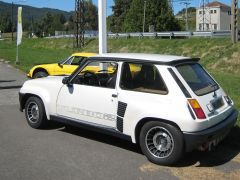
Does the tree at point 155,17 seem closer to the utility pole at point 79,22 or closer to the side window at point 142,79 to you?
the utility pole at point 79,22

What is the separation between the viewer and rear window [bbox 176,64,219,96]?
6273 millimetres

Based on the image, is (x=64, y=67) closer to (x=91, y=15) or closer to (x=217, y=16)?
(x=217, y=16)

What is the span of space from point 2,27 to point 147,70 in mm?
127221

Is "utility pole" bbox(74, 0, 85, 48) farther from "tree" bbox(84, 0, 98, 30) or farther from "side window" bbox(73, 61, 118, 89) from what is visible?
"tree" bbox(84, 0, 98, 30)

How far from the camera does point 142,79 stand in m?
6.43

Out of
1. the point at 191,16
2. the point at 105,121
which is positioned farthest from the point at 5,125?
the point at 191,16

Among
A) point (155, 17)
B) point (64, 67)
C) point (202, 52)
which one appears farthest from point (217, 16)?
point (64, 67)

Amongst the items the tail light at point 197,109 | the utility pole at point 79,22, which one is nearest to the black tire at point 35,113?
the tail light at point 197,109

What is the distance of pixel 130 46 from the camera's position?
3688 cm

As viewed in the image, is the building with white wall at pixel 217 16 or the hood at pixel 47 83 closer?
the hood at pixel 47 83

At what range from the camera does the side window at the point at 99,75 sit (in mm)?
6781

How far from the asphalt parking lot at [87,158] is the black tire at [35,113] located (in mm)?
134

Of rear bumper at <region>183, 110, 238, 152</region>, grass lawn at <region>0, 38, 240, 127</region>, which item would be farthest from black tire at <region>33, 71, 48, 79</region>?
rear bumper at <region>183, 110, 238, 152</region>

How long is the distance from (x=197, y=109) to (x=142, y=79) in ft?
3.41
